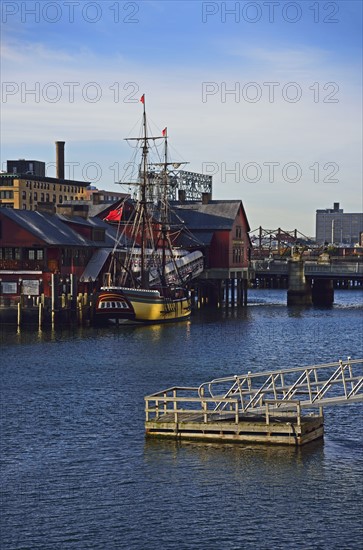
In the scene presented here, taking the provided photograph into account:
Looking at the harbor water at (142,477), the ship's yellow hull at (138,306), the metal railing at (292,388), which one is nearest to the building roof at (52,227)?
the ship's yellow hull at (138,306)

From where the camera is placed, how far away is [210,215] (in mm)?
133625

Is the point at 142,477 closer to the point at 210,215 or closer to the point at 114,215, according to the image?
the point at 114,215

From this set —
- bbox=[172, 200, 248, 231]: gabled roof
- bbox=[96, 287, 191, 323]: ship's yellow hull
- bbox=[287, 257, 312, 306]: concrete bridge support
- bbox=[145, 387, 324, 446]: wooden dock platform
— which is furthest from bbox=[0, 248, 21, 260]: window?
bbox=[145, 387, 324, 446]: wooden dock platform

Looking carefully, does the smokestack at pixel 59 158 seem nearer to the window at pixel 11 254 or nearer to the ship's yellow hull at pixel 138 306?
the ship's yellow hull at pixel 138 306

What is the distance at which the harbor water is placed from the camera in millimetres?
30578

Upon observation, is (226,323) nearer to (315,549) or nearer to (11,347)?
(11,347)

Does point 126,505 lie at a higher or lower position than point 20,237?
lower

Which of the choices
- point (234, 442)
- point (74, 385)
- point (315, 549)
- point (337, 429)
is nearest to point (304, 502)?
point (315, 549)

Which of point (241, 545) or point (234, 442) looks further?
point (234, 442)

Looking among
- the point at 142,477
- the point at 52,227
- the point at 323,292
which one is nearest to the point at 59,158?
the point at 323,292

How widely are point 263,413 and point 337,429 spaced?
446cm

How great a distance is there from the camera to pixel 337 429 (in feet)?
144

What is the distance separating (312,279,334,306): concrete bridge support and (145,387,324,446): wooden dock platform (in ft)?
336

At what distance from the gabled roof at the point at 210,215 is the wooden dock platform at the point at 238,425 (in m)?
89.2
